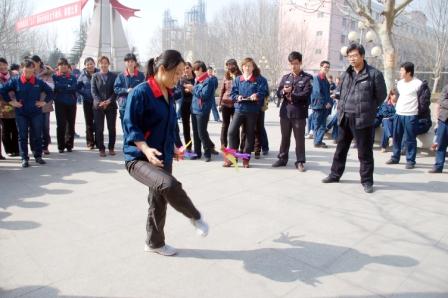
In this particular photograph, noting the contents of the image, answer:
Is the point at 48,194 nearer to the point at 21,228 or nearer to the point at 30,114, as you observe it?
the point at 21,228

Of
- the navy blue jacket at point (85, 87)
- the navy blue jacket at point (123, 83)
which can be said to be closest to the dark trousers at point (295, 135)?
the navy blue jacket at point (123, 83)

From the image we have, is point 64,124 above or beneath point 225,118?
beneath

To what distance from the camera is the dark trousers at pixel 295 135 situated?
247 inches

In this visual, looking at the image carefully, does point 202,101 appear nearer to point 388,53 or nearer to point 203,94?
point 203,94

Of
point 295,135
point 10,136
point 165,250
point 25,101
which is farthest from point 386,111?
point 10,136

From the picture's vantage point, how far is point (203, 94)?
6.78 m

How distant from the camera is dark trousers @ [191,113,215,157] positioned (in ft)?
22.7

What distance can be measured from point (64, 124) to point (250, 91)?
12.6ft

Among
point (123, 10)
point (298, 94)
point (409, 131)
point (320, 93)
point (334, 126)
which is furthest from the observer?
point (123, 10)

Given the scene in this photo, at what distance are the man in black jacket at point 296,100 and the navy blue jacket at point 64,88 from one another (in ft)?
13.6

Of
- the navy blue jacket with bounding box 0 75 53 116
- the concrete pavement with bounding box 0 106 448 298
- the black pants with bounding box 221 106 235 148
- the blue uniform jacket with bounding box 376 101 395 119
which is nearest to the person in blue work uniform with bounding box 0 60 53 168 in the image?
the navy blue jacket with bounding box 0 75 53 116

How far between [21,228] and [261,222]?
2517mm

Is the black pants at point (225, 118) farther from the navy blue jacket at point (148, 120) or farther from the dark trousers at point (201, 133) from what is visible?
the navy blue jacket at point (148, 120)

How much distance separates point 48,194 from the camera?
16.6 ft
